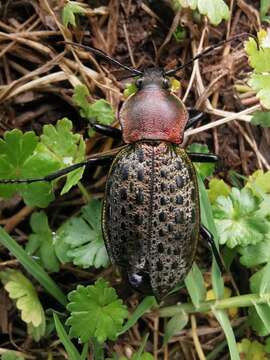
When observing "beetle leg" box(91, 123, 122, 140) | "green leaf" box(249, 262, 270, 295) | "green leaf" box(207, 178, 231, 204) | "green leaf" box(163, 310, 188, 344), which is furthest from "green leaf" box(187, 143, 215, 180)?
"green leaf" box(163, 310, 188, 344)

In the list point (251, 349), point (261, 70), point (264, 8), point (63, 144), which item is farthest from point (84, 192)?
point (264, 8)

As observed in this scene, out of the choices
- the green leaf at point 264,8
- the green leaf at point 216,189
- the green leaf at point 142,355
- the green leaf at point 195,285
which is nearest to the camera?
the green leaf at point 142,355

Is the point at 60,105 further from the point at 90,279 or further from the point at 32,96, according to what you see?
the point at 90,279

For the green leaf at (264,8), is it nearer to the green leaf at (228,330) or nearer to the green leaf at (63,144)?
the green leaf at (63,144)

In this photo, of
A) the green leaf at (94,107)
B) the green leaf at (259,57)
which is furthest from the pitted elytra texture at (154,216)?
the green leaf at (259,57)

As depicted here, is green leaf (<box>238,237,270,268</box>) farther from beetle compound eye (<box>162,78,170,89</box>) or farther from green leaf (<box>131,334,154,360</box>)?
beetle compound eye (<box>162,78,170,89</box>)

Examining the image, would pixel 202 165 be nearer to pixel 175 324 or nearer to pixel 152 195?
pixel 152 195
